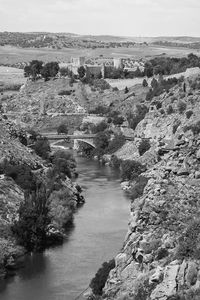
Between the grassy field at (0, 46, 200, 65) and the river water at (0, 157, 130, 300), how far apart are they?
3896 inches

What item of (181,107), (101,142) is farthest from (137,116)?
(181,107)

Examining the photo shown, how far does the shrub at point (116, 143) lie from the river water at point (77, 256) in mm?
18537

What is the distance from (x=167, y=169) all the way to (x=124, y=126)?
46742mm

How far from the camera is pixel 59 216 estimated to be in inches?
1651

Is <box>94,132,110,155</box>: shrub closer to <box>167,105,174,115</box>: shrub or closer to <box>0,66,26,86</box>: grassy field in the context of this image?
<box>167,105,174,115</box>: shrub

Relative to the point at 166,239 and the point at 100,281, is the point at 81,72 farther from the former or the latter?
the point at 166,239

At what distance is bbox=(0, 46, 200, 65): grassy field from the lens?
147 meters

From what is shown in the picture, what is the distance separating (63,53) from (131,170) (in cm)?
10136

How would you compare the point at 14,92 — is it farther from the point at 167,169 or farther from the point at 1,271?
the point at 167,169

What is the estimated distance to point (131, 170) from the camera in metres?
56.1

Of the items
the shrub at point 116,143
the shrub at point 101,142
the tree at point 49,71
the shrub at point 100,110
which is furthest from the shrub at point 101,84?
the shrub at point 116,143

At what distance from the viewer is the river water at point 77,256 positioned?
3127 cm

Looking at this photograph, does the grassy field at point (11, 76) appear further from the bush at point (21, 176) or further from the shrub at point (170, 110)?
the bush at point (21, 176)

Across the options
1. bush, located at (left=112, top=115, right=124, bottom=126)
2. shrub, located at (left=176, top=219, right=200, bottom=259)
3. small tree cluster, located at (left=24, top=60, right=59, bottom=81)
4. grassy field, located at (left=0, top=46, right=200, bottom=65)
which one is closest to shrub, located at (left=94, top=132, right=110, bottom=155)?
bush, located at (left=112, top=115, right=124, bottom=126)
